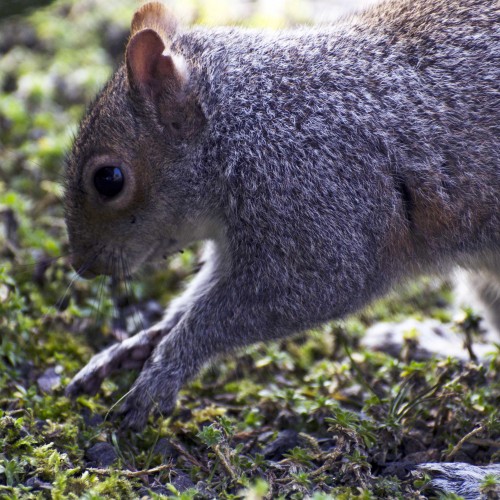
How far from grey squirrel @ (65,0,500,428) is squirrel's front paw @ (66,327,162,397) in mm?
12

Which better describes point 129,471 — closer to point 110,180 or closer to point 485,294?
point 110,180

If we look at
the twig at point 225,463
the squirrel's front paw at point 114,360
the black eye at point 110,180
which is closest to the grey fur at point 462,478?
the twig at point 225,463

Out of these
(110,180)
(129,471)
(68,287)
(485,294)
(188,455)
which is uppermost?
(110,180)

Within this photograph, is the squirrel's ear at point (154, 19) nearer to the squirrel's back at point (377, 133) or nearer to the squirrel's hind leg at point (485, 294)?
the squirrel's back at point (377, 133)

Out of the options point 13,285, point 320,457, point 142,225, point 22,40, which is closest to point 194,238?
point 142,225

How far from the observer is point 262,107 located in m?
4.34

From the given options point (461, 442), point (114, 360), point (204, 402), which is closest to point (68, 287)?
point (114, 360)

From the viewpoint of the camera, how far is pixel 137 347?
4.74 m

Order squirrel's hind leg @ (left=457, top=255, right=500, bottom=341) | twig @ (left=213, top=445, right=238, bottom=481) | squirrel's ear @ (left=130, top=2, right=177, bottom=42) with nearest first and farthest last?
twig @ (left=213, top=445, right=238, bottom=481) < squirrel's ear @ (left=130, top=2, right=177, bottom=42) < squirrel's hind leg @ (left=457, top=255, right=500, bottom=341)

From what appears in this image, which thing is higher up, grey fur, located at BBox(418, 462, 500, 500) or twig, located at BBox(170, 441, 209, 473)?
twig, located at BBox(170, 441, 209, 473)

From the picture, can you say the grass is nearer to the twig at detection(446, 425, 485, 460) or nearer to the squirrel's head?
the twig at detection(446, 425, 485, 460)

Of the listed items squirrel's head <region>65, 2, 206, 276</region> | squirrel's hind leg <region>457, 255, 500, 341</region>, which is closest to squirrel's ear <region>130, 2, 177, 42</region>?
squirrel's head <region>65, 2, 206, 276</region>

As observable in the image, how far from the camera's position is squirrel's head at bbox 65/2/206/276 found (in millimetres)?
4293

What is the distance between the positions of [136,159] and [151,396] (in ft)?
4.06
